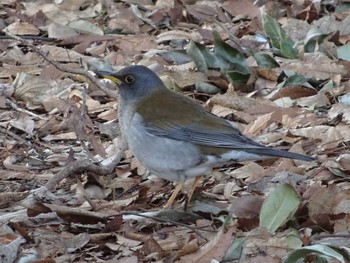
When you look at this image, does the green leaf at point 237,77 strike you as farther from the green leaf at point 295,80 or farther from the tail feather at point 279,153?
the tail feather at point 279,153

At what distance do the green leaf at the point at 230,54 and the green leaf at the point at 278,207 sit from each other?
339 cm

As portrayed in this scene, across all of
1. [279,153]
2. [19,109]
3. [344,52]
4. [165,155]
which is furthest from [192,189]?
[344,52]

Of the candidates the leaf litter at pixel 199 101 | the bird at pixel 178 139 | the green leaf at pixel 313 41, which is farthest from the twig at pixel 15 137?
the green leaf at pixel 313 41

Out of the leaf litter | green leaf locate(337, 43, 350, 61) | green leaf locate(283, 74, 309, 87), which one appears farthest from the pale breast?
green leaf locate(337, 43, 350, 61)

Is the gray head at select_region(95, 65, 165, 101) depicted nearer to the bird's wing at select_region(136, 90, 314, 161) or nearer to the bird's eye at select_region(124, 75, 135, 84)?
the bird's eye at select_region(124, 75, 135, 84)

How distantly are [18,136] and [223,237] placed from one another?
11.6 ft

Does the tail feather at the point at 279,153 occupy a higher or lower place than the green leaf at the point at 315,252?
lower

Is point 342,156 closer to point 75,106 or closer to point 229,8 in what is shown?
point 75,106

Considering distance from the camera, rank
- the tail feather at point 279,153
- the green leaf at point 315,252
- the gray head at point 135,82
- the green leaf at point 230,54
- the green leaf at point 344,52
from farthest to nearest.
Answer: the green leaf at point 344,52 → the green leaf at point 230,54 → the gray head at point 135,82 → the tail feather at point 279,153 → the green leaf at point 315,252

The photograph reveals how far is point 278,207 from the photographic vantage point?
625 cm

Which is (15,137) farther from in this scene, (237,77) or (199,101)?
(237,77)

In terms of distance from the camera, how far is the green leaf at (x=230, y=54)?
959 centimetres

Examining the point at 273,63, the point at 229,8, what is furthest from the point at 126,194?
the point at 229,8

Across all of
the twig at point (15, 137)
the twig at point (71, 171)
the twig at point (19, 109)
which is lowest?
the twig at point (19, 109)
